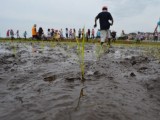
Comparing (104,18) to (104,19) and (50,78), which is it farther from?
(50,78)

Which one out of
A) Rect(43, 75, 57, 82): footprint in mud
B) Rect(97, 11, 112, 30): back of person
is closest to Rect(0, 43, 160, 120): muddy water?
Rect(43, 75, 57, 82): footprint in mud

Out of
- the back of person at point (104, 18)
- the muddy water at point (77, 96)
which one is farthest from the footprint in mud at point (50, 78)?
the back of person at point (104, 18)

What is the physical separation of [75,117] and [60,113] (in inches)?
6.8

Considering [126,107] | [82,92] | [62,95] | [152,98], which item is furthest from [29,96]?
[152,98]

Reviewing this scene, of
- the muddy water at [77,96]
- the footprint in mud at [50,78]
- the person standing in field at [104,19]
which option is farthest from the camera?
the person standing in field at [104,19]

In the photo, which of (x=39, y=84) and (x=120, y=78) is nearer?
(x=39, y=84)

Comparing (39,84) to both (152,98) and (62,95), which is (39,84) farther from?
(152,98)

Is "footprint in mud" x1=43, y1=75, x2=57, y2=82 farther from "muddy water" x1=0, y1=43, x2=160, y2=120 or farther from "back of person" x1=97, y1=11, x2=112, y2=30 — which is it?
"back of person" x1=97, y1=11, x2=112, y2=30

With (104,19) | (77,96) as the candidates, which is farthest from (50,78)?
(104,19)

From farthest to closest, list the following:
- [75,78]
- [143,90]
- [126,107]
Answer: [75,78] → [143,90] → [126,107]

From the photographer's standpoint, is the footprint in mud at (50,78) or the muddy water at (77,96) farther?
the footprint in mud at (50,78)

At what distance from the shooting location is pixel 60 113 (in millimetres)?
2080

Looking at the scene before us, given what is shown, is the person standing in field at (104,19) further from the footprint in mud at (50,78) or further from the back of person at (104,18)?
the footprint in mud at (50,78)

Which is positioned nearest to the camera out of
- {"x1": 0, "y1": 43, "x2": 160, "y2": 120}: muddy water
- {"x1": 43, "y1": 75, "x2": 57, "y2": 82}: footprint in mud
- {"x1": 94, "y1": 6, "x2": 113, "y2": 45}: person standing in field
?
{"x1": 0, "y1": 43, "x2": 160, "y2": 120}: muddy water
